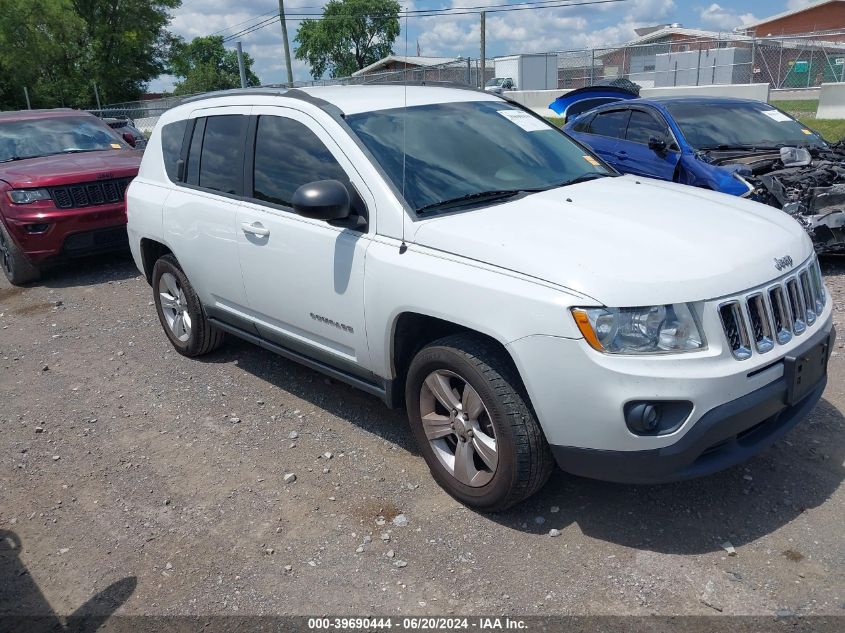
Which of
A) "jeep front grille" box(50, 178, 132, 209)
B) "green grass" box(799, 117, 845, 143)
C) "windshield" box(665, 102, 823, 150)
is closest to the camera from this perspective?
"windshield" box(665, 102, 823, 150)

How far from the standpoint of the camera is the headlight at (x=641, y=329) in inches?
110

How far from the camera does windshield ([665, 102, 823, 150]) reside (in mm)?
7473

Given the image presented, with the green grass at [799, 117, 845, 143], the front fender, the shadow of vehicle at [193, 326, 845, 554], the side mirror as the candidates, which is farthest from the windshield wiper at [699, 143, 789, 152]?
the green grass at [799, 117, 845, 143]

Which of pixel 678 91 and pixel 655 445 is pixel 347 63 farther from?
pixel 655 445

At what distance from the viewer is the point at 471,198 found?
3.62 metres

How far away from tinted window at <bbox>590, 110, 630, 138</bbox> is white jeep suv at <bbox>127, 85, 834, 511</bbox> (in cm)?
399

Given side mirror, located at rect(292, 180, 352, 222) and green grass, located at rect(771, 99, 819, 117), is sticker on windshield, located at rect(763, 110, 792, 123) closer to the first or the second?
side mirror, located at rect(292, 180, 352, 222)

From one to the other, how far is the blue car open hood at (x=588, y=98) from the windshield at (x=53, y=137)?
5.83 m

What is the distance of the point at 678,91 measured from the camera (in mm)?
20297

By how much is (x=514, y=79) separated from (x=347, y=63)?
14.8 meters

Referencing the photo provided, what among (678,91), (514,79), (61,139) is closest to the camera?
(61,139)

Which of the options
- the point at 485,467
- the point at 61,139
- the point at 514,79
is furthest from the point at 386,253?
the point at 514,79

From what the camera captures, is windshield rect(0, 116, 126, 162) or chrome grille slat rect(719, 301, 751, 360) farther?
windshield rect(0, 116, 126, 162)

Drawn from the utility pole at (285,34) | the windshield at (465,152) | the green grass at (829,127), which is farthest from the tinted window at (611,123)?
the utility pole at (285,34)
